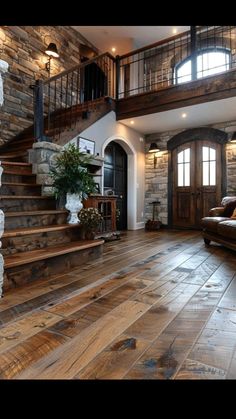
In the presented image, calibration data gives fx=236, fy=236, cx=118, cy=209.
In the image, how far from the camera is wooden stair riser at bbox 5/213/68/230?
2.51 meters

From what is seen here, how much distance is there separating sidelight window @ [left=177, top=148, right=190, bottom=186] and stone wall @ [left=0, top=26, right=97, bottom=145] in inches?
148

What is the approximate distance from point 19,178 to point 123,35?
568cm

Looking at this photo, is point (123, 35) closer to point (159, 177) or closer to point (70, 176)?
point (159, 177)

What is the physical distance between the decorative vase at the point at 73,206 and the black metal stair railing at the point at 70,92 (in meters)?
1.05

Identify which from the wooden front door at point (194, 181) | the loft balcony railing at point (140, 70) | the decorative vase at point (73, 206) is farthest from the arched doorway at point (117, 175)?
the decorative vase at point (73, 206)

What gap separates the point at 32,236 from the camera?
246cm

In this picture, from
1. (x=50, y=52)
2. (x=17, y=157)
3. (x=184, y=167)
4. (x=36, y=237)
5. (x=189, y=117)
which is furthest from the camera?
(x=184, y=167)

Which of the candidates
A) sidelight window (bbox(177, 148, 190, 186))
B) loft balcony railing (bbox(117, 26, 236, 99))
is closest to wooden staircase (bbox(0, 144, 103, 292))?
loft balcony railing (bbox(117, 26, 236, 99))

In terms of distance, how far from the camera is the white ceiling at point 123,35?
6234 mm

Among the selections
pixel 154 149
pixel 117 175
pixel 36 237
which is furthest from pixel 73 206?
pixel 154 149

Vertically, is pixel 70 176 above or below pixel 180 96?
below

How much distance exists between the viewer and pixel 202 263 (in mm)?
2889
